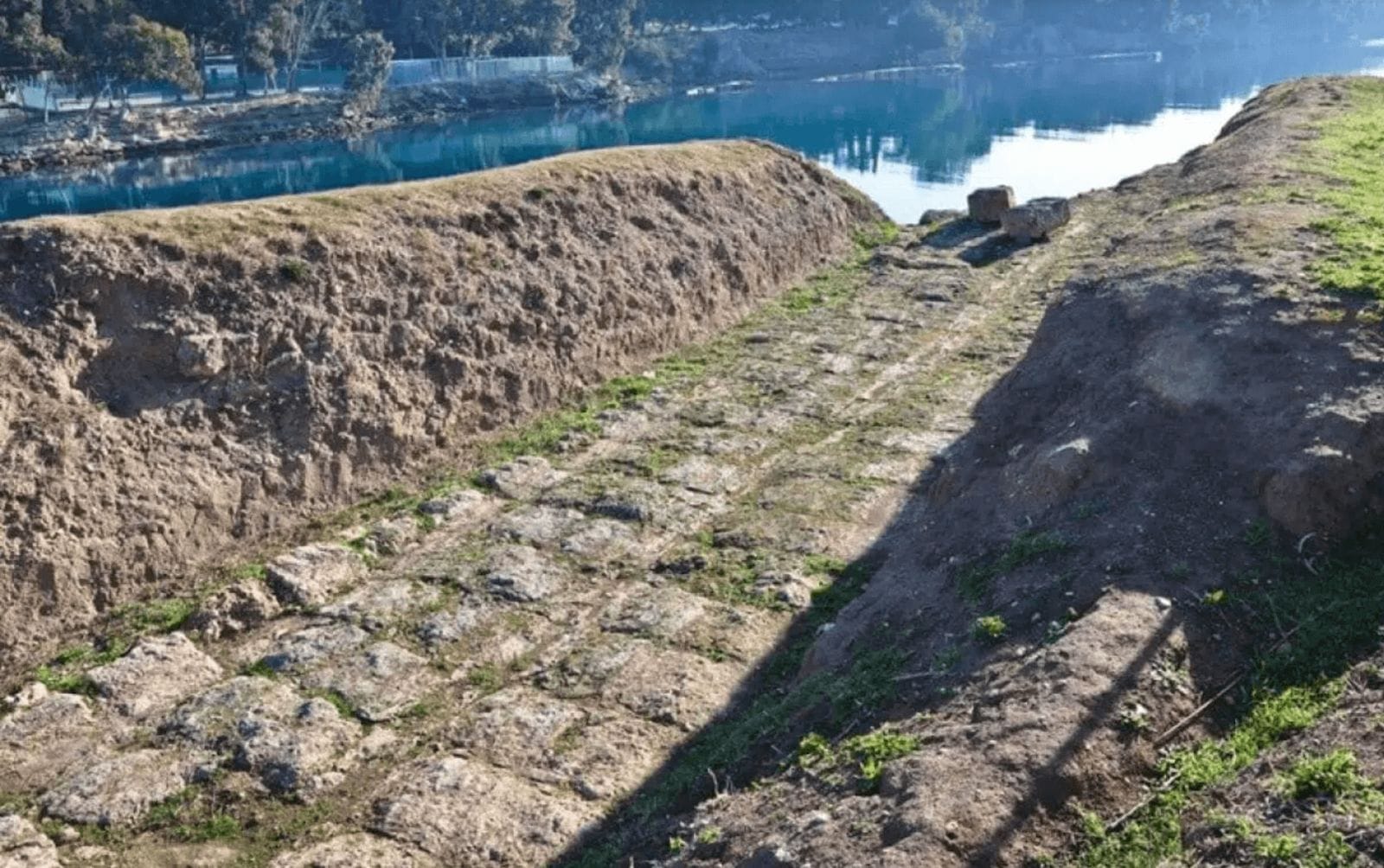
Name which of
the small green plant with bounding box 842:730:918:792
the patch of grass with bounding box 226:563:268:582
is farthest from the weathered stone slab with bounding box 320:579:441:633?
the small green plant with bounding box 842:730:918:792

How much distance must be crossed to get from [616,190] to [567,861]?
1463 centimetres

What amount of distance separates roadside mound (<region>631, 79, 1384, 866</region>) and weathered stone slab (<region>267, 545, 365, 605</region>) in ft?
16.8

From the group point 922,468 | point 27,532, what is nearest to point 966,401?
point 922,468

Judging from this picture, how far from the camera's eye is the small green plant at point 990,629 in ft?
30.6

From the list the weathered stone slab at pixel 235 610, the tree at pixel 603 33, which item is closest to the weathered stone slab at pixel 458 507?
the weathered stone slab at pixel 235 610

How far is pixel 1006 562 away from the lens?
10609 mm

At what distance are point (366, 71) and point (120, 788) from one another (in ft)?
233

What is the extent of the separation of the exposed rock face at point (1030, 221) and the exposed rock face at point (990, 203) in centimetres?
82

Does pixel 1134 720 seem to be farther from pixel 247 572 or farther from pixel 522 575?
pixel 247 572

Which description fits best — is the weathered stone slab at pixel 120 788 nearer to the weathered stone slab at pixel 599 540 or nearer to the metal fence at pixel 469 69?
the weathered stone slab at pixel 599 540

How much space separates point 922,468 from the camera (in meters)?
15.7

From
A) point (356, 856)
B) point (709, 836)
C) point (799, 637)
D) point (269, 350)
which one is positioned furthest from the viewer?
point (269, 350)

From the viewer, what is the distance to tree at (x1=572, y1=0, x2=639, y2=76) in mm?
92938

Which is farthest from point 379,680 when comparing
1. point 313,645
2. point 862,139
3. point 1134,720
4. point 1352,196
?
point 862,139
